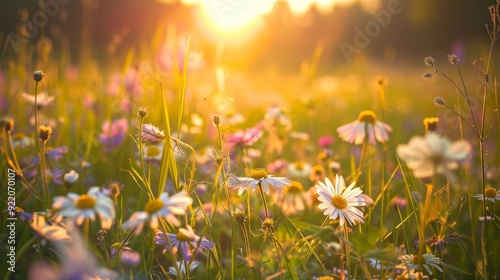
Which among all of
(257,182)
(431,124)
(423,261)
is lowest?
(423,261)

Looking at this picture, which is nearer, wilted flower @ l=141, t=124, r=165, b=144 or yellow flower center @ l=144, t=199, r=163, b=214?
yellow flower center @ l=144, t=199, r=163, b=214

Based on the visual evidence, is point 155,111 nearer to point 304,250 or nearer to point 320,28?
point 304,250

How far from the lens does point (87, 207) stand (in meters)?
0.60

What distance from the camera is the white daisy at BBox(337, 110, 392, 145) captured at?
1.27 metres

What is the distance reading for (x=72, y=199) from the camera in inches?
24.1

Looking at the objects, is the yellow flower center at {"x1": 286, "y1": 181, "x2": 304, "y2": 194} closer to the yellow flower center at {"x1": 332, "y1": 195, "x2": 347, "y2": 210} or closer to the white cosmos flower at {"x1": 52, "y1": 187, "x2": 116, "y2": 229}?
the yellow flower center at {"x1": 332, "y1": 195, "x2": 347, "y2": 210}

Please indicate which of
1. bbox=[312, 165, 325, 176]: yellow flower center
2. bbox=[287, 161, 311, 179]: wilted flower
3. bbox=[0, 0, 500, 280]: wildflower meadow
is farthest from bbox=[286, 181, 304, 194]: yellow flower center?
bbox=[287, 161, 311, 179]: wilted flower

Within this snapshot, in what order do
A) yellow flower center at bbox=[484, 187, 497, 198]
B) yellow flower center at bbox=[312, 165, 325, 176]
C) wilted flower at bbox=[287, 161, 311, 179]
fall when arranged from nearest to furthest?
yellow flower center at bbox=[484, 187, 497, 198]
yellow flower center at bbox=[312, 165, 325, 176]
wilted flower at bbox=[287, 161, 311, 179]

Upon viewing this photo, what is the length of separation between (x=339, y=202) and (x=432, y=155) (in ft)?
1.13

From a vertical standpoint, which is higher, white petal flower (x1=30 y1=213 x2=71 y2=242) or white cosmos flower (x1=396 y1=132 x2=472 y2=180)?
white cosmos flower (x1=396 y1=132 x2=472 y2=180)

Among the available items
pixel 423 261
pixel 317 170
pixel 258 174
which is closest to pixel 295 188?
pixel 317 170

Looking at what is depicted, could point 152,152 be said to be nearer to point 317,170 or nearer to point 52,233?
point 317,170

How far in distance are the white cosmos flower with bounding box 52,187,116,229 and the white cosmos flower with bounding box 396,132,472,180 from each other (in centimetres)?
37

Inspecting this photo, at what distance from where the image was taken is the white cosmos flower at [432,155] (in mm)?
519
